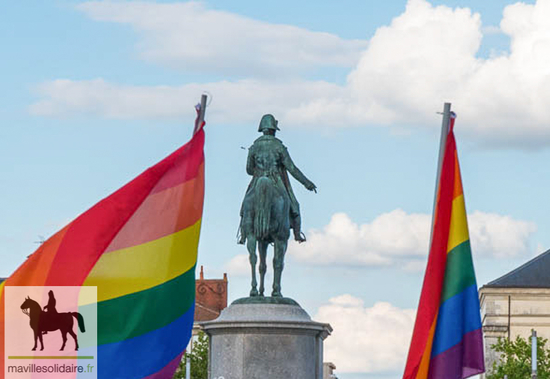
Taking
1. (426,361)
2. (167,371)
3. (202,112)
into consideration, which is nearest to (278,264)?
(426,361)

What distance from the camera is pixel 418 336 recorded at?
2438 centimetres

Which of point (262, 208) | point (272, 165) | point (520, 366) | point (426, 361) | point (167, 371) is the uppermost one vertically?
point (520, 366)

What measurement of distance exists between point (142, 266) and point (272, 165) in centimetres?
1117

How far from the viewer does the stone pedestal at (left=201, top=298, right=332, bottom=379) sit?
33.7 m

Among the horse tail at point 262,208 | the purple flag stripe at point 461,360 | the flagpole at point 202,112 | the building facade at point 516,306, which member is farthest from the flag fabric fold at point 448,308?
the building facade at point 516,306

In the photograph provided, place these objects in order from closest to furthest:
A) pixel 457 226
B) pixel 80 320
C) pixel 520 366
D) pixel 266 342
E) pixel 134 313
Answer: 1. pixel 134 313
2. pixel 80 320
3. pixel 457 226
4. pixel 266 342
5. pixel 520 366

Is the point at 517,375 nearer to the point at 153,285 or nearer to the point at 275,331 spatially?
the point at 275,331

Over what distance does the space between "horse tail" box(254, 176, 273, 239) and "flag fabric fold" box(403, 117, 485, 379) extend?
8.82 m

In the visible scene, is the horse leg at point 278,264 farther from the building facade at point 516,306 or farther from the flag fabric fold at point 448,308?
the building facade at point 516,306

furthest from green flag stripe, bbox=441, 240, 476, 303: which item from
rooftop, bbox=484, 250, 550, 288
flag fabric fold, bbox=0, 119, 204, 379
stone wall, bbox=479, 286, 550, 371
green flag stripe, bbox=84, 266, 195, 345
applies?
rooftop, bbox=484, 250, 550, 288

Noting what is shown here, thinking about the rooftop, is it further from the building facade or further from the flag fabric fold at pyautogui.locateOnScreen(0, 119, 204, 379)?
the flag fabric fold at pyautogui.locateOnScreen(0, 119, 204, 379)

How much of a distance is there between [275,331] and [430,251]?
9.28m

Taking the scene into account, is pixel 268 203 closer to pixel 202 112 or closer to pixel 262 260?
pixel 262 260

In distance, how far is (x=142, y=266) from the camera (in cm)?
2328
